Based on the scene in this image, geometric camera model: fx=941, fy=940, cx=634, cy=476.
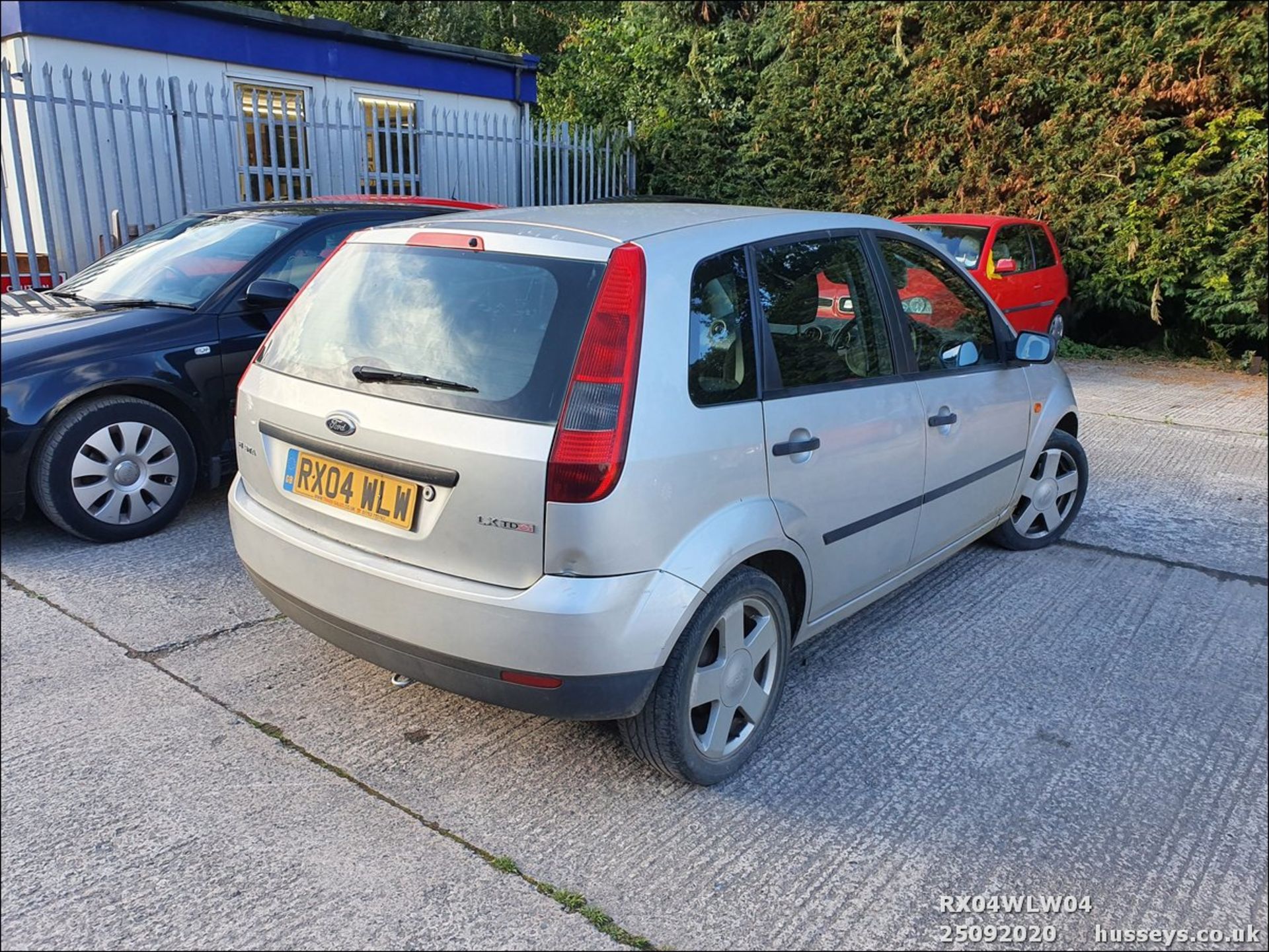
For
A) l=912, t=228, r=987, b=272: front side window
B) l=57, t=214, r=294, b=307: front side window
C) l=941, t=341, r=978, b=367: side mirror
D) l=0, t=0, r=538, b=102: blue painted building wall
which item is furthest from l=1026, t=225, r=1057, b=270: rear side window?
l=57, t=214, r=294, b=307: front side window

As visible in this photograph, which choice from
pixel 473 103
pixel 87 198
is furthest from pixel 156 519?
pixel 473 103

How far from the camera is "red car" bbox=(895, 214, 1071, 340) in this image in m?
9.31

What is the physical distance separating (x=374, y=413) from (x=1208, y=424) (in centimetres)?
591

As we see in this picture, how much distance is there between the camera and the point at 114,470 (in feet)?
13.8

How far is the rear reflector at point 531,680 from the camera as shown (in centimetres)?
233

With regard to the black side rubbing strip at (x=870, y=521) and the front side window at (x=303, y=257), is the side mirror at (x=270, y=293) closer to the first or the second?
the front side window at (x=303, y=257)

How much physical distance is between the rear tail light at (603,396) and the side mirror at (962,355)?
159cm

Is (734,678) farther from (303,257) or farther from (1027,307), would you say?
(1027,307)

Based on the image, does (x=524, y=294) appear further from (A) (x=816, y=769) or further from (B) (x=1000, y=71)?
(B) (x=1000, y=71)

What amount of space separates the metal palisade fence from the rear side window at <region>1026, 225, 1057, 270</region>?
5781 mm

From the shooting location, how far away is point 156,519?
4.35 metres

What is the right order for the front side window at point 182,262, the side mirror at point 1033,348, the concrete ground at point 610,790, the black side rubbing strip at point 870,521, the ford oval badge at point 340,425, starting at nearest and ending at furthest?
the concrete ground at point 610,790 < the ford oval badge at point 340,425 < the black side rubbing strip at point 870,521 < the side mirror at point 1033,348 < the front side window at point 182,262
